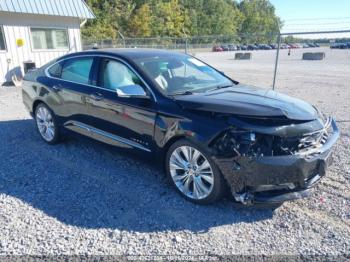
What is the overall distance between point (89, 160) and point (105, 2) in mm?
45268

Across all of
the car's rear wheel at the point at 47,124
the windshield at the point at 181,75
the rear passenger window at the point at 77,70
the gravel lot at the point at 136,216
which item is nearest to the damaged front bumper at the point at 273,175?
the gravel lot at the point at 136,216

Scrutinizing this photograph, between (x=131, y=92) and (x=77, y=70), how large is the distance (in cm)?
151

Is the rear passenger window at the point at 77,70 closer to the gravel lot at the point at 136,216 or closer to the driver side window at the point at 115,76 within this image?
the driver side window at the point at 115,76

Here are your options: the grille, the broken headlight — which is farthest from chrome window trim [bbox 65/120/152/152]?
the grille

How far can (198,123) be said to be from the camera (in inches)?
125

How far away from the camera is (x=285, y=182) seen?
9.75 feet

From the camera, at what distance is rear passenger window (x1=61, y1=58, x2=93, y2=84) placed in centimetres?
443

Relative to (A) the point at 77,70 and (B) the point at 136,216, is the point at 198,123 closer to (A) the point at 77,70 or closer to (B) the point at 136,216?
(B) the point at 136,216

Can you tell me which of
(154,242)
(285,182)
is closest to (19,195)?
(154,242)

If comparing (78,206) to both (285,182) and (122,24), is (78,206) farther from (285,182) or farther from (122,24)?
(122,24)

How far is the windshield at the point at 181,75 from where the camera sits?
3.76 m

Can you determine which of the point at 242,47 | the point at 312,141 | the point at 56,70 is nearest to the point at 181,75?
the point at 312,141

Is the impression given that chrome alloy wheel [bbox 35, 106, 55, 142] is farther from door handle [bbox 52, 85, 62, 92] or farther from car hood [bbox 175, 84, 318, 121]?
car hood [bbox 175, 84, 318, 121]

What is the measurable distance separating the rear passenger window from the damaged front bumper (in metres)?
2.46
